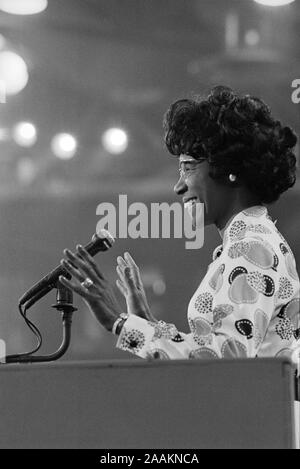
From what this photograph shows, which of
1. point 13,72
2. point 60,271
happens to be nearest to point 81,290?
point 60,271

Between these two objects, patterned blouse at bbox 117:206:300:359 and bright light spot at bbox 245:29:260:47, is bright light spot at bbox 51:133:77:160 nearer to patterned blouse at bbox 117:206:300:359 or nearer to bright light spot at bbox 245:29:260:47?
bright light spot at bbox 245:29:260:47

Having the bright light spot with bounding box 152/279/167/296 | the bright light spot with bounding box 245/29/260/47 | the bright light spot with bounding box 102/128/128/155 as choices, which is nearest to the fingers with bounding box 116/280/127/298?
the bright light spot with bounding box 152/279/167/296

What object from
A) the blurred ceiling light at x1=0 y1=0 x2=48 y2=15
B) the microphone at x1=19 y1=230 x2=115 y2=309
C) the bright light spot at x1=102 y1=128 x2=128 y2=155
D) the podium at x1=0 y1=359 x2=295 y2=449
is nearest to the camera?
the podium at x1=0 y1=359 x2=295 y2=449

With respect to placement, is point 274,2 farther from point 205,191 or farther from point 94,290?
point 94,290

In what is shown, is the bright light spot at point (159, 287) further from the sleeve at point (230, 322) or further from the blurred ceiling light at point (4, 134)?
the sleeve at point (230, 322)

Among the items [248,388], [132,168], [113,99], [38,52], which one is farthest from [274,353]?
[38,52]

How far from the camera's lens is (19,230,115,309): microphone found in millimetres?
1657

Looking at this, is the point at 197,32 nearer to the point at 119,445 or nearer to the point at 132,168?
the point at 132,168

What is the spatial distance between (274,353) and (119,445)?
0.67m

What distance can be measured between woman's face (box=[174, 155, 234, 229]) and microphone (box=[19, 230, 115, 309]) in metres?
0.23

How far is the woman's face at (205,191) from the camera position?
1821 mm

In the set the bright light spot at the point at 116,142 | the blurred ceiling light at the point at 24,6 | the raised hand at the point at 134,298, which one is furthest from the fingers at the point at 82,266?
the blurred ceiling light at the point at 24,6

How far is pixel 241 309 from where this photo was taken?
1.48 meters

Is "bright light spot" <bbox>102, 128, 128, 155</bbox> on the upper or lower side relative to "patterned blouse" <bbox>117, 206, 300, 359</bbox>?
upper
